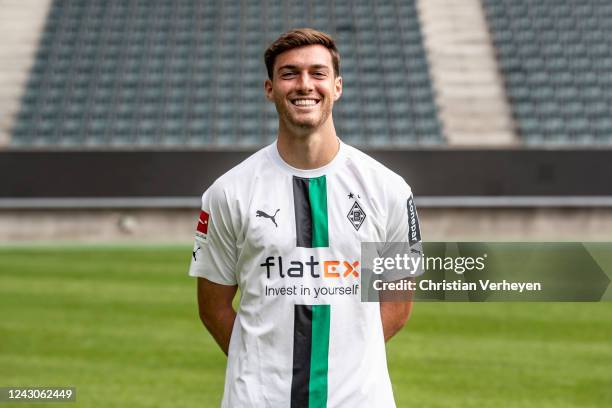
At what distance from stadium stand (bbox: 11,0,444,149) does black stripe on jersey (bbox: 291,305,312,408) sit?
1744cm

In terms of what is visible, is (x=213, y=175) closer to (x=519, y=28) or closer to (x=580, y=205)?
(x=580, y=205)

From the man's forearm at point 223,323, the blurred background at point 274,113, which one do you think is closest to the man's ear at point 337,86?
the man's forearm at point 223,323

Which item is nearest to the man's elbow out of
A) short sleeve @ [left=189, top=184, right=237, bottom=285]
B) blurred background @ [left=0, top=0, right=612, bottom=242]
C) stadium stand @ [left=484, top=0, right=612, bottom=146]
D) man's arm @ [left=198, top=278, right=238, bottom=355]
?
man's arm @ [left=198, top=278, right=238, bottom=355]

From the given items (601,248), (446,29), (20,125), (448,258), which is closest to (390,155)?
(446,29)

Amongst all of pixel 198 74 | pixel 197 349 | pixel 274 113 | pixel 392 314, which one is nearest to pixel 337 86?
pixel 392 314

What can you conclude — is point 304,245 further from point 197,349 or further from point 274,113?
point 274,113

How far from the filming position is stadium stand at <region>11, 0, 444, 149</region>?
853 inches

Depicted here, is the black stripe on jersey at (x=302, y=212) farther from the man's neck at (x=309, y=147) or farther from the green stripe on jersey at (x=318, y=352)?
the green stripe on jersey at (x=318, y=352)

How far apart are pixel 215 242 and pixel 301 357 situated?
467 mm

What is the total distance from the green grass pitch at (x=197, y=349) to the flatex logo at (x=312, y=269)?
13.1 feet

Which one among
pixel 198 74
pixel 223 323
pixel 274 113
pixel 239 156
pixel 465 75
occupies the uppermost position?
pixel 198 74

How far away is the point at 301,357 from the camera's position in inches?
103

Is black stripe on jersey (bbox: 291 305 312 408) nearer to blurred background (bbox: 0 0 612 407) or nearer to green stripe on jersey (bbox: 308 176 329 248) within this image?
green stripe on jersey (bbox: 308 176 329 248)

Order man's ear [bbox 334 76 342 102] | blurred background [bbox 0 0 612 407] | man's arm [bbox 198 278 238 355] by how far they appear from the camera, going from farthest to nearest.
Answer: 1. blurred background [bbox 0 0 612 407]
2. man's arm [bbox 198 278 238 355]
3. man's ear [bbox 334 76 342 102]
